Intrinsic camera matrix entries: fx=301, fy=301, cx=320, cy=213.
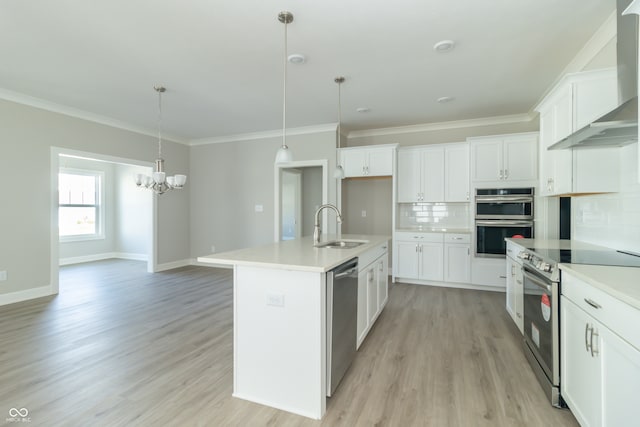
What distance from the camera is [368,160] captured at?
5203mm

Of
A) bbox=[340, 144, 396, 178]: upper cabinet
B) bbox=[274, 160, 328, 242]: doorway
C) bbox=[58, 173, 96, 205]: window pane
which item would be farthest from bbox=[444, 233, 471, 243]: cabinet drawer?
bbox=[58, 173, 96, 205]: window pane

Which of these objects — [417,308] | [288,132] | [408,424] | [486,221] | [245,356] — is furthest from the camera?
[288,132]

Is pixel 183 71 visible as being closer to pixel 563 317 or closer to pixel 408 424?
pixel 408 424

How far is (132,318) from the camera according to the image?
11.2 feet

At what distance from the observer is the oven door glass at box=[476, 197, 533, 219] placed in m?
4.27

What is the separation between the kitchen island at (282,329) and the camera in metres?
1.78

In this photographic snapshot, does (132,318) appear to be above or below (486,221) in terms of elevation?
below

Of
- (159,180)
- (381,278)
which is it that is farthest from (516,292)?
(159,180)

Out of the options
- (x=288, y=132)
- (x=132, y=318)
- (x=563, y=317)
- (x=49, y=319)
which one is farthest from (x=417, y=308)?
(x=49, y=319)

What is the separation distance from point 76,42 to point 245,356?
3.09m

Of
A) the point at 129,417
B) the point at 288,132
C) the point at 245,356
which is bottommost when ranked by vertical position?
the point at 129,417

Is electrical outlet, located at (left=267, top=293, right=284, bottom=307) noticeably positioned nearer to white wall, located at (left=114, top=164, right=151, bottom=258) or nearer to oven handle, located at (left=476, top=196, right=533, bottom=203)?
oven handle, located at (left=476, top=196, right=533, bottom=203)

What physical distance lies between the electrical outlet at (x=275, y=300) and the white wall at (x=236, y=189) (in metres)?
3.61

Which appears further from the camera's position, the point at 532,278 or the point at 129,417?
the point at 532,278
